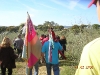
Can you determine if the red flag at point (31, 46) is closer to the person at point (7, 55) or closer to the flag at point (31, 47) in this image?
the flag at point (31, 47)

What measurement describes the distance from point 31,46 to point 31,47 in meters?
0.03

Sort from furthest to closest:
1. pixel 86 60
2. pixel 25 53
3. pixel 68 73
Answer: pixel 68 73
pixel 25 53
pixel 86 60

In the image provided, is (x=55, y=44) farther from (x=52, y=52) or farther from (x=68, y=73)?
(x=68, y=73)

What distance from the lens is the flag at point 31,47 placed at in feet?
25.7

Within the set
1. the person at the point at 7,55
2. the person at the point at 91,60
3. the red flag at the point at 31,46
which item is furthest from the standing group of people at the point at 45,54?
the person at the point at 91,60

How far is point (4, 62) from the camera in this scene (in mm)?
8656

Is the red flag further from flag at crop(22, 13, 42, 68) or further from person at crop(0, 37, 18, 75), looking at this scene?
person at crop(0, 37, 18, 75)

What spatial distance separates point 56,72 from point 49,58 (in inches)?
20.1

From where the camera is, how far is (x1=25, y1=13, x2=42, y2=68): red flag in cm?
786

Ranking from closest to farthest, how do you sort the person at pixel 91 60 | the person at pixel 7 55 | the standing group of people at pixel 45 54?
1. the person at pixel 91 60
2. the standing group of people at pixel 45 54
3. the person at pixel 7 55

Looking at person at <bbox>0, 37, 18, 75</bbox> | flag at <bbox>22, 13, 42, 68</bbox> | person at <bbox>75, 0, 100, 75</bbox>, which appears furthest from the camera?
person at <bbox>0, 37, 18, 75</bbox>

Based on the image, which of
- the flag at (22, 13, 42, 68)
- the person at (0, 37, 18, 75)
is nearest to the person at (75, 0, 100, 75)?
the flag at (22, 13, 42, 68)

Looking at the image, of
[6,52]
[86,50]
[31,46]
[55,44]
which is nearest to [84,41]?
[55,44]

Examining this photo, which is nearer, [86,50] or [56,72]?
[86,50]
